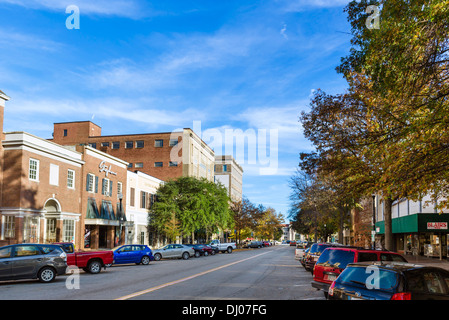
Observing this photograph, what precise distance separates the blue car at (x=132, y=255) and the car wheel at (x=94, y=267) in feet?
20.2

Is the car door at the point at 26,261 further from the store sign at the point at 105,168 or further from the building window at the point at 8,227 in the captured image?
the store sign at the point at 105,168

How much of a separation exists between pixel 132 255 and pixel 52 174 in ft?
37.6

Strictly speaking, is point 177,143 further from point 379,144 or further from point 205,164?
point 379,144

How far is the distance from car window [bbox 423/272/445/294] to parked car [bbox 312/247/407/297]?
161 inches

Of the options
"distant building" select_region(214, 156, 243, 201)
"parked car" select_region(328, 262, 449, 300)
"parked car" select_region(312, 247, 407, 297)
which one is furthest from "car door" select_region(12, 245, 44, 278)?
"distant building" select_region(214, 156, 243, 201)

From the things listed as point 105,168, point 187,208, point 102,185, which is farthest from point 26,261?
point 187,208

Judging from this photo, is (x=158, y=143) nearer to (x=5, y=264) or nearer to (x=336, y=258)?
(x=5, y=264)

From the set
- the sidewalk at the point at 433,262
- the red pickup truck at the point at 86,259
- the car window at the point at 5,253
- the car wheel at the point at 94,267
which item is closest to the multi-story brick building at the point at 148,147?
the sidewalk at the point at 433,262

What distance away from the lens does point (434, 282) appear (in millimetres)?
8148

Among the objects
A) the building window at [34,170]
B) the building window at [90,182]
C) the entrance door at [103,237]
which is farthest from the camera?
the entrance door at [103,237]

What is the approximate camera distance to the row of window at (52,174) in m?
32.7

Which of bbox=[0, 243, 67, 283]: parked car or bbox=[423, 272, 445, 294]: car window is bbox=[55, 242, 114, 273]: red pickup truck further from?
bbox=[423, 272, 445, 294]: car window

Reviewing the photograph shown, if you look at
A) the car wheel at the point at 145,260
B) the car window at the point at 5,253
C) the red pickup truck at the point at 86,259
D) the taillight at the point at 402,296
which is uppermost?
the taillight at the point at 402,296
